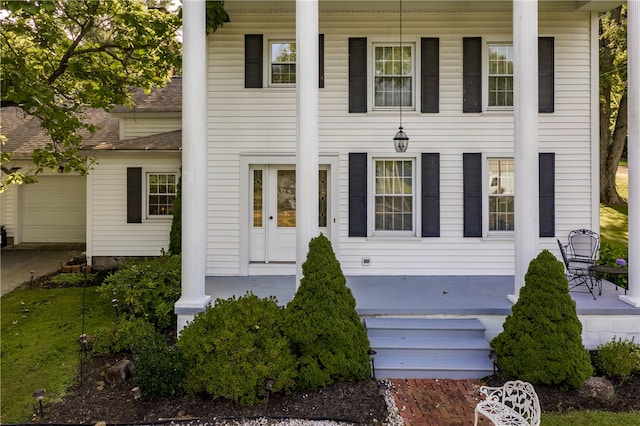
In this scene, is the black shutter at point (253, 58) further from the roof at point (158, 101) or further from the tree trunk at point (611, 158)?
the tree trunk at point (611, 158)

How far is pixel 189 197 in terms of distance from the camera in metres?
5.32

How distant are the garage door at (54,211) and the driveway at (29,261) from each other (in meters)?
0.43

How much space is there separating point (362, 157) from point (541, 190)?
3.57 metres

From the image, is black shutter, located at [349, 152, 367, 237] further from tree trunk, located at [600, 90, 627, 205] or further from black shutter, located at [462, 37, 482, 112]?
tree trunk, located at [600, 90, 627, 205]

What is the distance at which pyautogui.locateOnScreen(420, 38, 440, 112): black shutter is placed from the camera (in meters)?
7.56

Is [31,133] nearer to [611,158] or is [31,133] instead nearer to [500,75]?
[500,75]

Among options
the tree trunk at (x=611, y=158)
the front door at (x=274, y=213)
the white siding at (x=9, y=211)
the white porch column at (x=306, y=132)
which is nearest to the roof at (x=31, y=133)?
the white siding at (x=9, y=211)

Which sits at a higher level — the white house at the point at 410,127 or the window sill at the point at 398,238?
the white house at the point at 410,127

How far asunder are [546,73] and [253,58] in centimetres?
578

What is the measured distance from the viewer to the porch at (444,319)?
488 centimetres

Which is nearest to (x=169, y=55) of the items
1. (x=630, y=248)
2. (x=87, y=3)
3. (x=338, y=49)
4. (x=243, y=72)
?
(x=87, y=3)

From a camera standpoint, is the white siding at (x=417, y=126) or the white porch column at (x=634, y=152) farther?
the white siding at (x=417, y=126)

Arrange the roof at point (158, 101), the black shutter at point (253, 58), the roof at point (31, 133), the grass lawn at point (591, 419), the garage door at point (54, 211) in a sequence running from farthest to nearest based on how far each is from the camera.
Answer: the garage door at point (54, 211), the roof at point (31, 133), the roof at point (158, 101), the black shutter at point (253, 58), the grass lawn at point (591, 419)

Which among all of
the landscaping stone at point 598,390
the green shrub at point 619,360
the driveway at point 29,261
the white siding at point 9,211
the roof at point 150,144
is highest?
the roof at point 150,144
